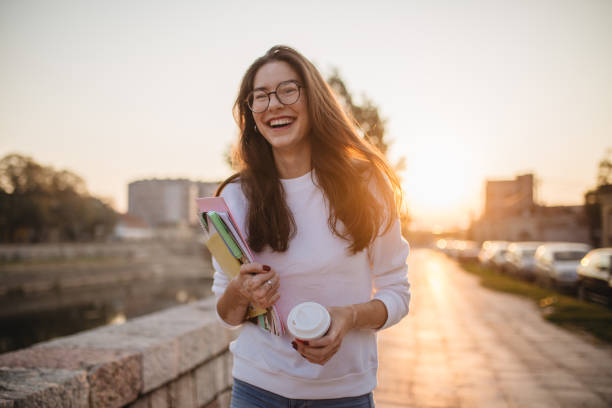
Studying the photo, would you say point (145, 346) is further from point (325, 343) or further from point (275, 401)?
point (325, 343)

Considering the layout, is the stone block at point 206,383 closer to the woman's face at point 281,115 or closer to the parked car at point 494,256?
the woman's face at point 281,115

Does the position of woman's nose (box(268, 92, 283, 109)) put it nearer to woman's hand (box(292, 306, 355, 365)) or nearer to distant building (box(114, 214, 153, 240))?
woman's hand (box(292, 306, 355, 365))

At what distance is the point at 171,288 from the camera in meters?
44.0

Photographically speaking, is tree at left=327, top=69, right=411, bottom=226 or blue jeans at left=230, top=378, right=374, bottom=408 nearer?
blue jeans at left=230, top=378, right=374, bottom=408

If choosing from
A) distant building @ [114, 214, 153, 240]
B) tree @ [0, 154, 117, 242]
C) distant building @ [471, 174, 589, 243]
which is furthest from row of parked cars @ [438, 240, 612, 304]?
distant building @ [114, 214, 153, 240]

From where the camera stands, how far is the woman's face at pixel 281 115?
1636mm

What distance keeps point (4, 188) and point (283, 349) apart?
46.5 metres

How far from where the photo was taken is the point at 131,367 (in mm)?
2373

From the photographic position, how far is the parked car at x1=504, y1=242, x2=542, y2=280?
18.3m

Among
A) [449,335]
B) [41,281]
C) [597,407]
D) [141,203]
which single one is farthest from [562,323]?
[141,203]

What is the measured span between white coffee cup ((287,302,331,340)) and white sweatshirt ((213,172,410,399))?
0.23m

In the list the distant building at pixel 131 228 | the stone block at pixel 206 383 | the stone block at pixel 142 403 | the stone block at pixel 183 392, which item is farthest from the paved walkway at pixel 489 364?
the distant building at pixel 131 228

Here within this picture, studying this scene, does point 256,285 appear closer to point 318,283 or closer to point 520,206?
point 318,283

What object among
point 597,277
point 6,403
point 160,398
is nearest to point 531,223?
point 597,277
